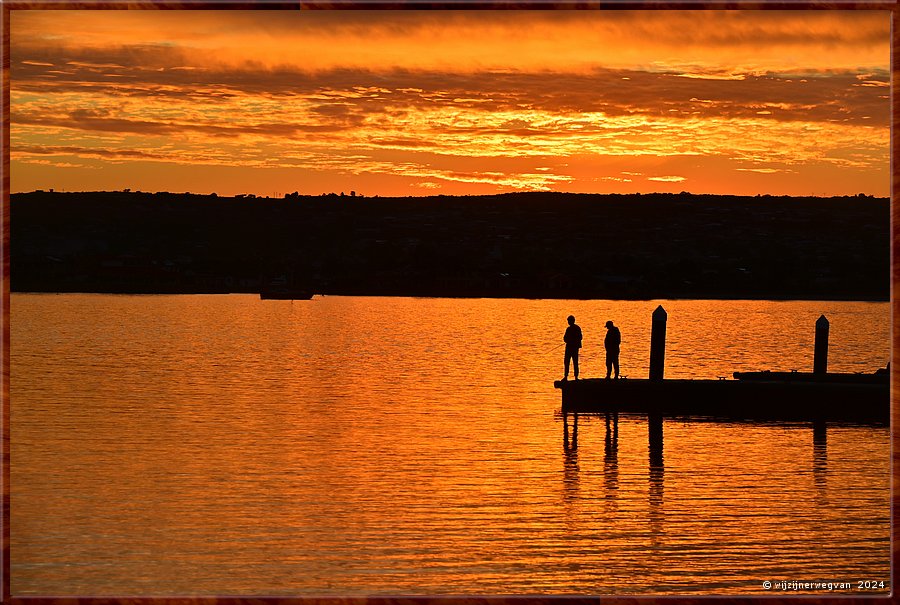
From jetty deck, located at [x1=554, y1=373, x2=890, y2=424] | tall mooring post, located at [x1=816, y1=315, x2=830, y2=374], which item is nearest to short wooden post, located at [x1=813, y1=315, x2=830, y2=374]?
tall mooring post, located at [x1=816, y1=315, x2=830, y2=374]

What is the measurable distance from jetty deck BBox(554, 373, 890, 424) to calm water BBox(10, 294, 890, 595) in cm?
117

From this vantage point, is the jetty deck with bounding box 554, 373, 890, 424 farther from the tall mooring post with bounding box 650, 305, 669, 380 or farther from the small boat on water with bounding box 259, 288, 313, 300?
the small boat on water with bounding box 259, 288, 313, 300

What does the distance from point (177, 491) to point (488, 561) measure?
280 inches

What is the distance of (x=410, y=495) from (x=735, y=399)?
14.4 m

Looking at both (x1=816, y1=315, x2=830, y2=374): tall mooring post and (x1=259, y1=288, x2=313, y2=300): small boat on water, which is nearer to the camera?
(x1=816, y1=315, x2=830, y2=374): tall mooring post

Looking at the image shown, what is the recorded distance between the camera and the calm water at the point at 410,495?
16.2 m

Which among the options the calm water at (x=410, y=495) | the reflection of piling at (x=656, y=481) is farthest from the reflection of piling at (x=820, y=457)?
the reflection of piling at (x=656, y=481)

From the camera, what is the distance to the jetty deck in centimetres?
3250

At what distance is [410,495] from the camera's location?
69.7 feet

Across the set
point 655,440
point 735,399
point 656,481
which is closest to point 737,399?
point 735,399

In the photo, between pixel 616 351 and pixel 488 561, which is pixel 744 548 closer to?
pixel 488 561

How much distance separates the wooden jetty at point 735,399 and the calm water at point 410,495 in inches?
46.3

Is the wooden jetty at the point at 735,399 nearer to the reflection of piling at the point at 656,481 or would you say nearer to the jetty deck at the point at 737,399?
the jetty deck at the point at 737,399

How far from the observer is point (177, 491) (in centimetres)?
2161
